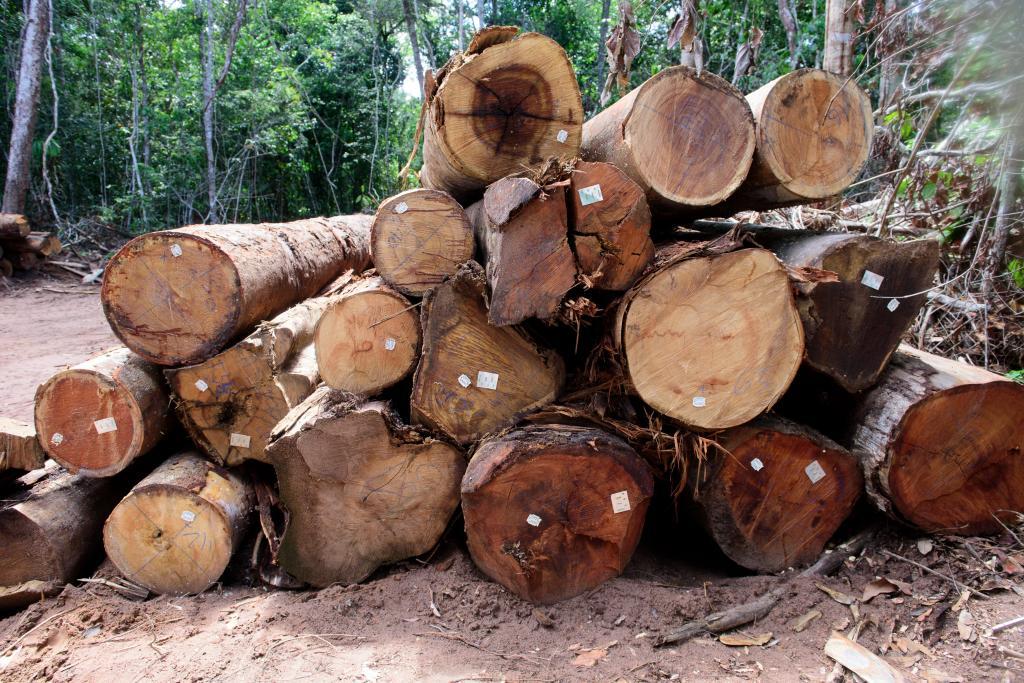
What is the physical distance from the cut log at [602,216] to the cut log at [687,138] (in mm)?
198

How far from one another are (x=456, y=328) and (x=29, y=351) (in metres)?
6.45

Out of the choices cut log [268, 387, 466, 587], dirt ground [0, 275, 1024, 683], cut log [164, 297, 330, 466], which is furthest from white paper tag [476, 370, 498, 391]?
cut log [164, 297, 330, 466]

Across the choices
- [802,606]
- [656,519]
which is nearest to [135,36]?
[656,519]

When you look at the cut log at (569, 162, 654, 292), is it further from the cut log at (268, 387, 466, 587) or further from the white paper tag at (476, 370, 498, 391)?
the cut log at (268, 387, 466, 587)

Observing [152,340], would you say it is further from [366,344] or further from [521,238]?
[521,238]

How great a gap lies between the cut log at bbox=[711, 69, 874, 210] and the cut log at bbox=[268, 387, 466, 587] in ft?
6.09

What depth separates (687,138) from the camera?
267 cm

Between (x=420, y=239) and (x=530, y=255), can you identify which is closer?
(x=530, y=255)

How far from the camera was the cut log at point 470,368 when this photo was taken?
2795mm

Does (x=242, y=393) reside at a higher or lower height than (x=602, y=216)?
lower

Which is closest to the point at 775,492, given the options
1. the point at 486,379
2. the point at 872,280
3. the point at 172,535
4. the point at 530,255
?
the point at 872,280

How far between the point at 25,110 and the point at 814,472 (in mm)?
12894

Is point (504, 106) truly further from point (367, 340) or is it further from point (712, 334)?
point (712, 334)

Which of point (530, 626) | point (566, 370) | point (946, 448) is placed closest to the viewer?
point (530, 626)
